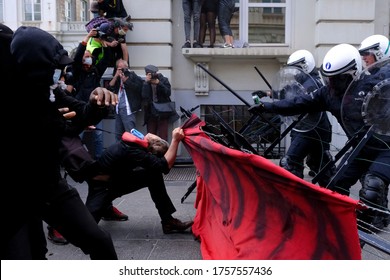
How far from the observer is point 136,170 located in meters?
5.11

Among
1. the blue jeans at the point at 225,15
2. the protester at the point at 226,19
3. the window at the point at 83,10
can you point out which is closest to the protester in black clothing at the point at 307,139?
the protester at the point at 226,19

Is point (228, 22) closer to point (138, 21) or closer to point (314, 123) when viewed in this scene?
point (138, 21)

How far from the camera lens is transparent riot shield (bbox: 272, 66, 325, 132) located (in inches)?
228

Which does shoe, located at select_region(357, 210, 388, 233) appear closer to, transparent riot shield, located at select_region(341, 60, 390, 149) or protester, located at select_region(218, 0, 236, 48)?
transparent riot shield, located at select_region(341, 60, 390, 149)

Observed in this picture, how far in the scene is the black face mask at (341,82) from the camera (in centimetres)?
468

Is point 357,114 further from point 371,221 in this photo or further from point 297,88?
point 297,88

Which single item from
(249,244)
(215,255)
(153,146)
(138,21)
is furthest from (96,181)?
(138,21)

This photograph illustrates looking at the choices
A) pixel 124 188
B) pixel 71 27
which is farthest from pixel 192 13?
pixel 71 27

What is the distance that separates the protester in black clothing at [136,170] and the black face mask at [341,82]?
148cm

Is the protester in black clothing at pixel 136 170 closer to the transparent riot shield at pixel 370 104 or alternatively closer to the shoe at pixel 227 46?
the transparent riot shield at pixel 370 104

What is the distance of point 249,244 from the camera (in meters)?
3.54

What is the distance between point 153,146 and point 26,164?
2.47 meters

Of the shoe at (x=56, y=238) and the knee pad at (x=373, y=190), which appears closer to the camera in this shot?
the knee pad at (x=373, y=190)

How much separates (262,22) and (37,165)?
348 inches
